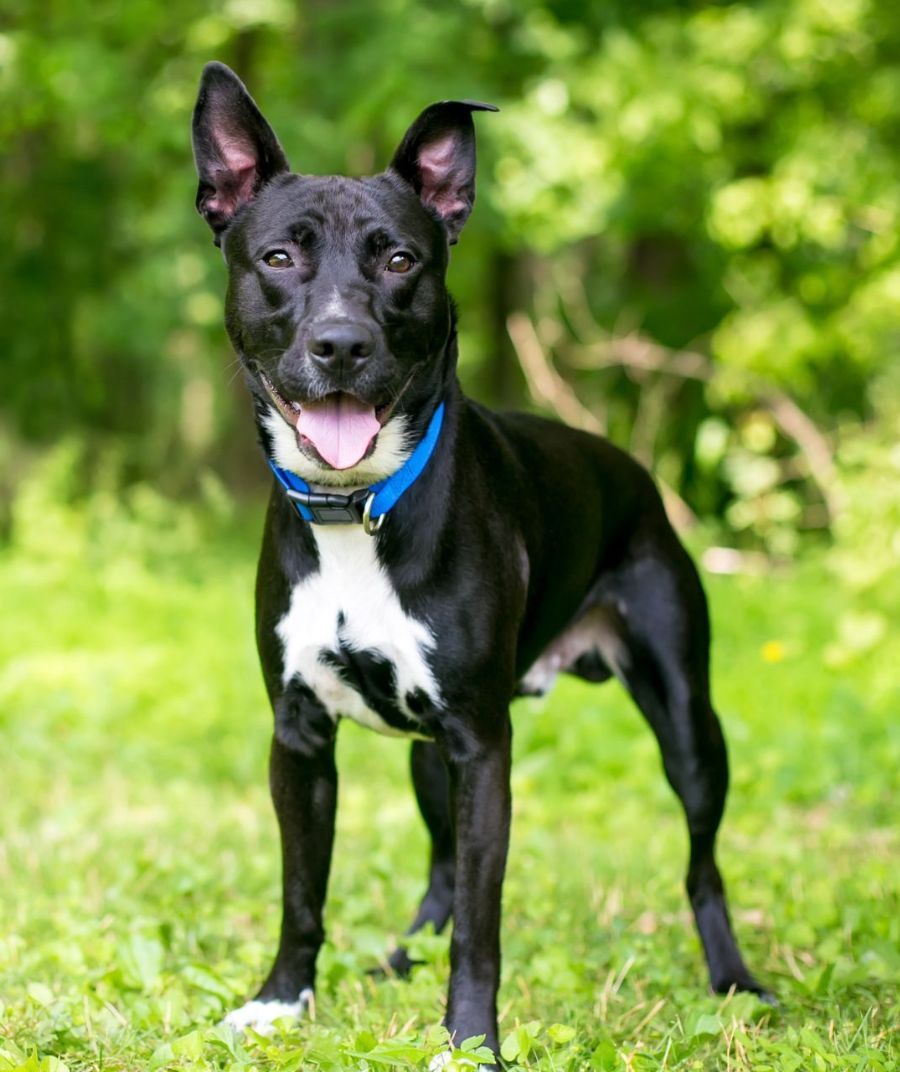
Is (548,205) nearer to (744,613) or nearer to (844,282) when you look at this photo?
(844,282)

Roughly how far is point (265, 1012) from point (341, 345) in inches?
67.1

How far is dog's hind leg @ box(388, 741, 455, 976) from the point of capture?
14.3ft

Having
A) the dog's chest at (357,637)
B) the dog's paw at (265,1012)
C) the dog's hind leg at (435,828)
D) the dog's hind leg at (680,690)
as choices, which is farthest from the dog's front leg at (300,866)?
the dog's hind leg at (680,690)

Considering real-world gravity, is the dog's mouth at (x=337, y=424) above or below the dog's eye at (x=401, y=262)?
below

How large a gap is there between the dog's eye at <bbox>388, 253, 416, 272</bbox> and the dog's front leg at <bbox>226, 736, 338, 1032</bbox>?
1196 mm

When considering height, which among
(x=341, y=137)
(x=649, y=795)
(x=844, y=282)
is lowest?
(x=649, y=795)

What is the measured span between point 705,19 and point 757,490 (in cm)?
494

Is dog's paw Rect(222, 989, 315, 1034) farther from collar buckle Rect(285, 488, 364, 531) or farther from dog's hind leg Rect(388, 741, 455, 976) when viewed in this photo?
collar buckle Rect(285, 488, 364, 531)

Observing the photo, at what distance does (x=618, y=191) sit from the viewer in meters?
13.0

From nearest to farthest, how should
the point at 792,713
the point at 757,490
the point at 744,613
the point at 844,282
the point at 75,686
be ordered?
the point at 792,713 < the point at 75,686 < the point at 744,613 < the point at 757,490 < the point at 844,282

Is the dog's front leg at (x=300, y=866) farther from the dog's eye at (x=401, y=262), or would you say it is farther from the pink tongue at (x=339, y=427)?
the dog's eye at (x=401, y=262)

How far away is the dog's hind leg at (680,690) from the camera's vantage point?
13.8 ft

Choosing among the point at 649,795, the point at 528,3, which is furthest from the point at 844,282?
the point at 649,795

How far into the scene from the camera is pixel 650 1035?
137 inches
